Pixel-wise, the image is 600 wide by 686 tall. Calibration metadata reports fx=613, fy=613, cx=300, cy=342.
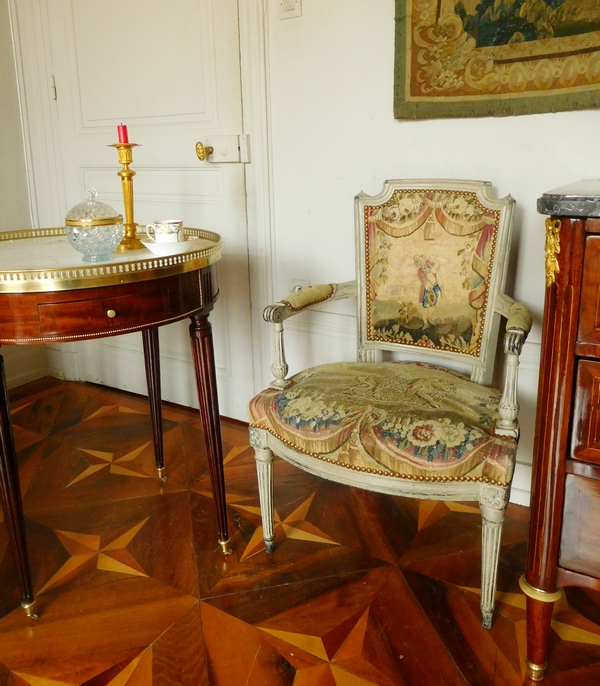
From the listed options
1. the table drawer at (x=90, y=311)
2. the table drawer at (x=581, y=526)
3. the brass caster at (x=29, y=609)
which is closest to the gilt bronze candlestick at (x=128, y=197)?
the table drawer at (x=90, y=311)

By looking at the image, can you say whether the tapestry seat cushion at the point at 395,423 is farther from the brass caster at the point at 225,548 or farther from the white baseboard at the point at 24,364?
the white baseboard at the point at 24,364

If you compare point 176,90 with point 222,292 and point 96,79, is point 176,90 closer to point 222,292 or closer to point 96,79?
point 96,79

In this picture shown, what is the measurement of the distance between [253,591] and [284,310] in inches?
27.1

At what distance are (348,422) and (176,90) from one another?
1478 millimetres

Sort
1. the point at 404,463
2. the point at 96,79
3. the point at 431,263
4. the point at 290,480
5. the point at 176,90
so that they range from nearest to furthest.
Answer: the point at 404,463
the point at 431,263
the point at 290,480
the point at 176,90
the point at 96,79

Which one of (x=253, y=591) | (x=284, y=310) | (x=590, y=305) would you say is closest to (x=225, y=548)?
(x=253, y=591)

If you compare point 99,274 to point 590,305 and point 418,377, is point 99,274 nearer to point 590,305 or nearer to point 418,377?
point 418,377

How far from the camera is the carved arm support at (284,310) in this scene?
1.48 meters

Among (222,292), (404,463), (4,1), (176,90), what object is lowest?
(404,463)

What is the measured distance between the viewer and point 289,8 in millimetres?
1871

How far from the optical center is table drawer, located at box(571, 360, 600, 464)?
3.51 ft

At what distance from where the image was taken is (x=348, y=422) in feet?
4.34

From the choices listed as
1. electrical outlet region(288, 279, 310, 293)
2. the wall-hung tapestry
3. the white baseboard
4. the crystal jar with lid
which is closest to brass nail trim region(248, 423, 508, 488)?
the crystal jar with lid

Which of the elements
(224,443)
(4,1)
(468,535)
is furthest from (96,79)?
(468,535)
